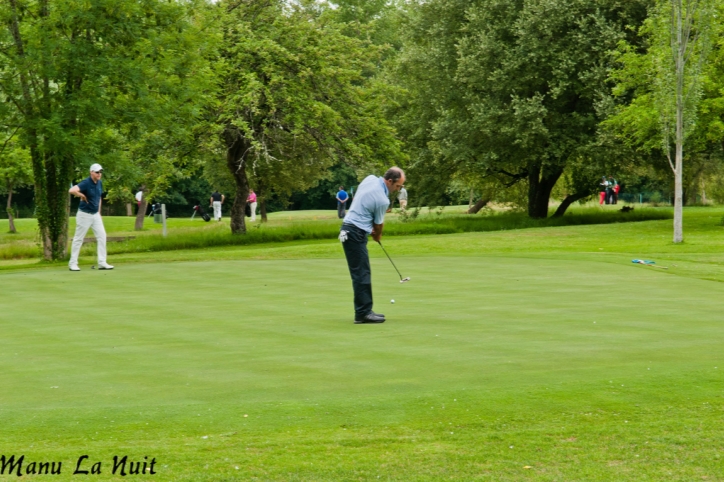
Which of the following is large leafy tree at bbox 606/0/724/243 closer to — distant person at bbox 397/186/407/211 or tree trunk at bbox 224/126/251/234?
distant person at bbox 397/186/407/211

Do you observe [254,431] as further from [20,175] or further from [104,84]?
[20,175]

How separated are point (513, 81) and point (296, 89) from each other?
9774 mm

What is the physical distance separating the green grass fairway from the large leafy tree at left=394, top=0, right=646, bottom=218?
81.4ft

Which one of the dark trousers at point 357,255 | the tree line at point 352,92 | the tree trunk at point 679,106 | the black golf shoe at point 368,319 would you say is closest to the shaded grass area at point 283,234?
the tree line at point 352,92

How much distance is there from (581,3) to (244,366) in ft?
107

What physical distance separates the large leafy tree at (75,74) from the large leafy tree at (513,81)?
16.3 meters

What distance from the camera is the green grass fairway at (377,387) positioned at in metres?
6.46

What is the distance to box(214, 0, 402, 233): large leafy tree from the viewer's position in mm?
35094

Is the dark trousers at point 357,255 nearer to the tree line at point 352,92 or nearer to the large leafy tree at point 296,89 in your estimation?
the tree line at point 352,92

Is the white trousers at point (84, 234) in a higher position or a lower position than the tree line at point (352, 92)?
lower

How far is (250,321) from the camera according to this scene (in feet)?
39.9

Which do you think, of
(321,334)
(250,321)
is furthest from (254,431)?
(250,321)

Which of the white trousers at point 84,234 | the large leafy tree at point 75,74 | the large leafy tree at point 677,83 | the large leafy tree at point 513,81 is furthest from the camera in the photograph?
the large leafy tree at point 513,81

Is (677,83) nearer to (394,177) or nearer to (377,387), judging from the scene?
(394,177)
